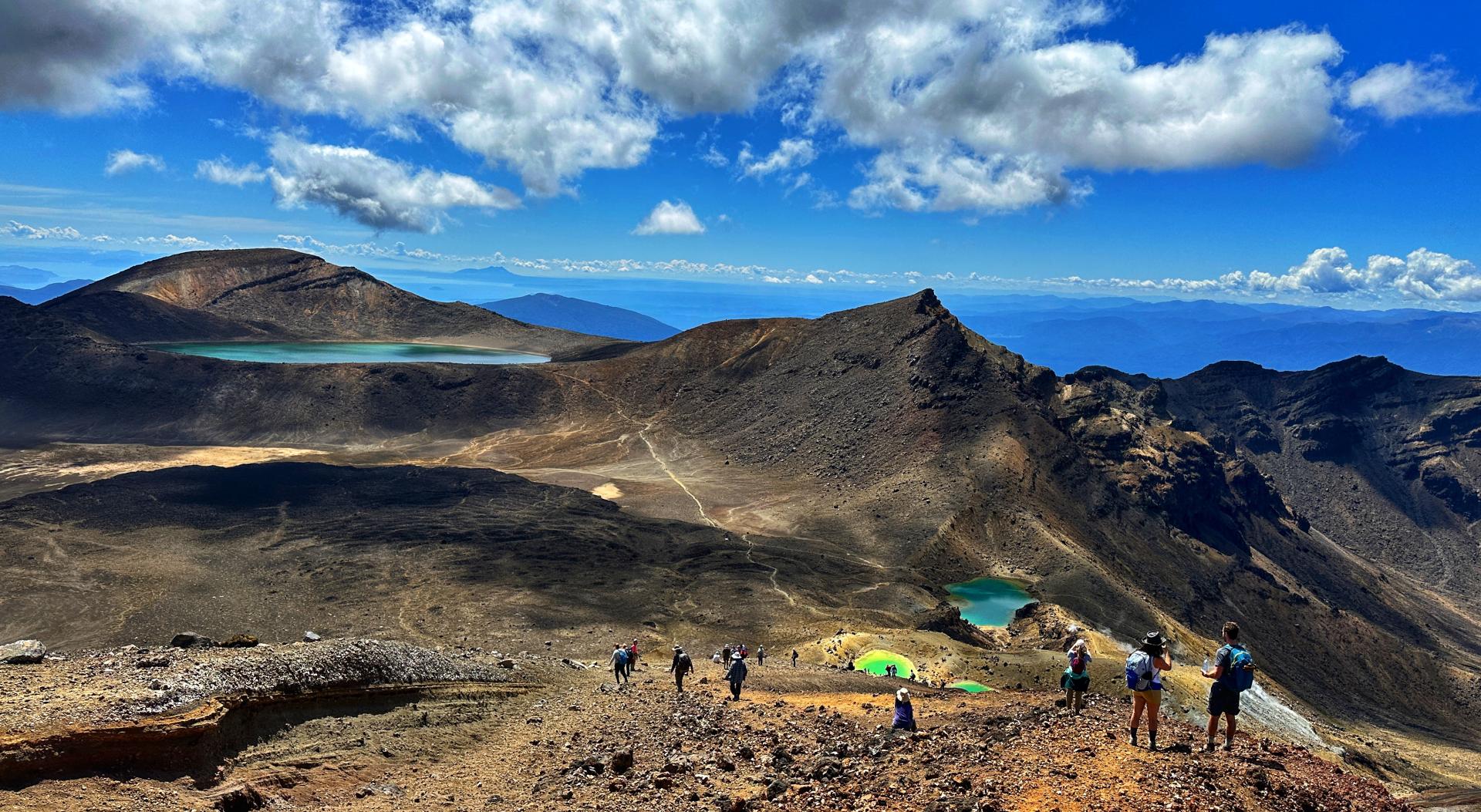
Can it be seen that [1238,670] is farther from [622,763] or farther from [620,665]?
[620,665]

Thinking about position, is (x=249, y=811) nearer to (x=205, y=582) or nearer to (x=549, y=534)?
(x=205, y=582)

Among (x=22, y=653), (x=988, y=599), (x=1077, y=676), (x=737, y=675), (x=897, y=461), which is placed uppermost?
(x=1077, y=676)

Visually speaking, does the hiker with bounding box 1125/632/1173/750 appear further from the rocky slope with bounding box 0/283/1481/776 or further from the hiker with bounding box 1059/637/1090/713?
the rocky slope with bounding box 0/283/1481/776

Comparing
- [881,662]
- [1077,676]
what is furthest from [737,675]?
[881,662]

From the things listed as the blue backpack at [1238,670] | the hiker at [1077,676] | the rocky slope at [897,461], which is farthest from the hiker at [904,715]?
the rocky slope at [897,461]

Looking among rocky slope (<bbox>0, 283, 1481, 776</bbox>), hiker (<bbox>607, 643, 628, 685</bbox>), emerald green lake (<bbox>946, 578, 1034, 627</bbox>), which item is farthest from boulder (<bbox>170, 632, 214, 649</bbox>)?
emerald green lake (<bbox>946, 578, 1034, 627</bbox>)

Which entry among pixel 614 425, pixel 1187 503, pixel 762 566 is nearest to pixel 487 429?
pixel 614 425

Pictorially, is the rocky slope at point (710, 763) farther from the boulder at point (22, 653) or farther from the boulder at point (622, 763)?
the boulder at point (22, 653)
